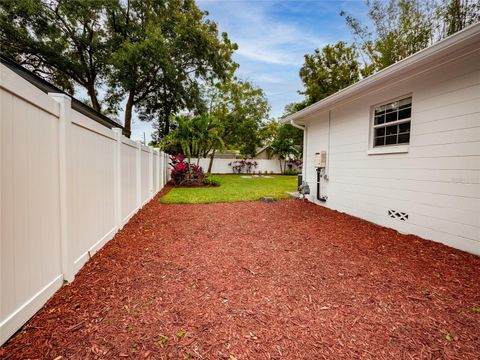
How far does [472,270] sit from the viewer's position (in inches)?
112

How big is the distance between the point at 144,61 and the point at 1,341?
12685 millimetres

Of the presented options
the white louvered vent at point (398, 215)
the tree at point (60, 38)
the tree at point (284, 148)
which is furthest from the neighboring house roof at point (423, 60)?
the tree at point (284, 148)

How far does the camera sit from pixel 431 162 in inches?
153

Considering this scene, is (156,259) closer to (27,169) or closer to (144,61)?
(27,169)

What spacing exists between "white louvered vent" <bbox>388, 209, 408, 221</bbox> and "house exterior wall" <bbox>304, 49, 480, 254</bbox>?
7 cm

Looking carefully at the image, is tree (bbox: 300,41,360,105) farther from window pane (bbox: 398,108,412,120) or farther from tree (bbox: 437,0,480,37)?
window pane (bbox: 398,108,412,120)

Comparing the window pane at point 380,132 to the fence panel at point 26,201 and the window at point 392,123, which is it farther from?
the fence panel at point 26,201

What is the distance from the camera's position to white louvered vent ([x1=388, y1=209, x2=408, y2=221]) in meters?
4.38

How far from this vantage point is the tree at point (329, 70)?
1481cm

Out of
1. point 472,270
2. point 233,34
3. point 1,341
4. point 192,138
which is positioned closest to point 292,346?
point 1,341

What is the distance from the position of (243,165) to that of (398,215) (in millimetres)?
21208


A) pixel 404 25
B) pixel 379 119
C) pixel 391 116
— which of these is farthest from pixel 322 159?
pixel 404 25

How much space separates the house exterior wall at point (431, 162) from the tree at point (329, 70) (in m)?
10.9

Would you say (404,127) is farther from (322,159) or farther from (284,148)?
(284,148)
